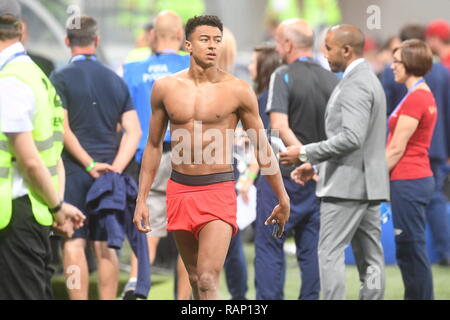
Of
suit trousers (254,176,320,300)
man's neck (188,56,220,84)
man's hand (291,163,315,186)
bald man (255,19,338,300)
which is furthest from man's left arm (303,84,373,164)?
man's neck (188,56,220,84)

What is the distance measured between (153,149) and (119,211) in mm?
1569

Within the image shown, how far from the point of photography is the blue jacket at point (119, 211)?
5.75 meters

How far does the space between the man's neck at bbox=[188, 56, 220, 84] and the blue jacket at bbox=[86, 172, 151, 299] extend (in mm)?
1739

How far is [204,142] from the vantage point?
166 inches

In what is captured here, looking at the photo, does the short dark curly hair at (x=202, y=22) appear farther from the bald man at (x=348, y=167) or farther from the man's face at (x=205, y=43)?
the bald man at (x=348, y=167)

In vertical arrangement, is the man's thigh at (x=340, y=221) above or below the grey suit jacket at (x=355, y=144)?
below

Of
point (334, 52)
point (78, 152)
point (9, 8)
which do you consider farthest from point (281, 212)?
point (78, 152)

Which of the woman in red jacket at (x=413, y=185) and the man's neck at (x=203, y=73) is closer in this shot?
the man's neck at (x=203, y=73)

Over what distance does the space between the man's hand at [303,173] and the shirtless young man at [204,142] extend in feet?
3.34

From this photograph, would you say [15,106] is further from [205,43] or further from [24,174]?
[205,43]

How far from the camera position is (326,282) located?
17.4 feet

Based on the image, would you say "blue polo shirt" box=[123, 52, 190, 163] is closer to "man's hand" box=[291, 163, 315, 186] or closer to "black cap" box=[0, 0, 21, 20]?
"man's hand" box=[291, 163, 315, 186]

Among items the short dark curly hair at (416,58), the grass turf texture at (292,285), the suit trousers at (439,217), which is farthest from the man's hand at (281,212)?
the suit trousers at (439,217)

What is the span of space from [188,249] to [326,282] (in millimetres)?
1255
